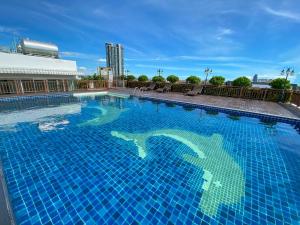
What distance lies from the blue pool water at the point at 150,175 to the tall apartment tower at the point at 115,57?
5612 centimetres

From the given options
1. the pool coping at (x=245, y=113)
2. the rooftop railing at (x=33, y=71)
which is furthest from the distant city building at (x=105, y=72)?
the pool coping at (x=245, y=113)

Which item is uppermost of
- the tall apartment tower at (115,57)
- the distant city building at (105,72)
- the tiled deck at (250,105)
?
the tall apartment tower at (115,57)

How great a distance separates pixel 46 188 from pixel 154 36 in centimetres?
1752

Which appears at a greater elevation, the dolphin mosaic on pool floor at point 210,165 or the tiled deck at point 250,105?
the tiled deck at point 250,105

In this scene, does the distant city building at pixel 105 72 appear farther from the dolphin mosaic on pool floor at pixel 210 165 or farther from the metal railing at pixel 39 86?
the dolphin mosaic on pool floor at pixel 210 165

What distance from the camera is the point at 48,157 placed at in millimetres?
3461

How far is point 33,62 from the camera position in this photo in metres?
13.2

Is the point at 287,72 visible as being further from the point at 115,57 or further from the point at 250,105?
the point at 115,57

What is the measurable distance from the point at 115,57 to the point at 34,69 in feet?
166

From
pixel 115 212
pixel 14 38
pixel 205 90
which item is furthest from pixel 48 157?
pixel 14 38

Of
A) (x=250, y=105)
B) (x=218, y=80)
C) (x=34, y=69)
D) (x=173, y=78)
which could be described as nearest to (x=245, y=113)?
(x=250, y=105)

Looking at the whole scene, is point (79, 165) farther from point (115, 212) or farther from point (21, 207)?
point (115, 212)

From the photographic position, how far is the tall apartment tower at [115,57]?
56831 mm

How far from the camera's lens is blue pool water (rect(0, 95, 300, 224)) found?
2.07 m
